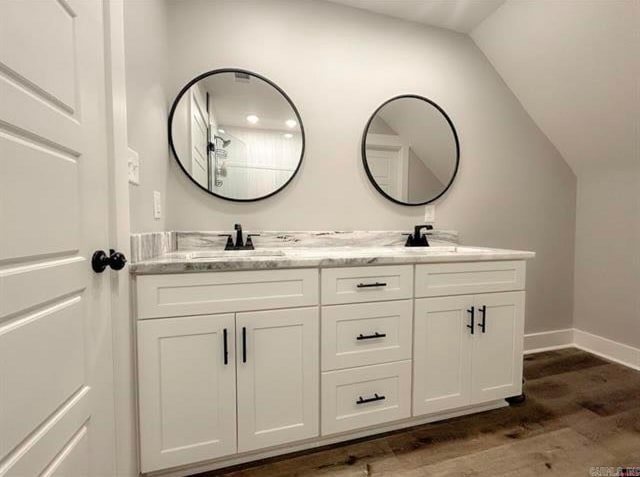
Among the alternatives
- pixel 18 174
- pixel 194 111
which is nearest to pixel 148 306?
pixel 18 174

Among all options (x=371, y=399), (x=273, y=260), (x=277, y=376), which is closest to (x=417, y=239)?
(x=371, y=399)

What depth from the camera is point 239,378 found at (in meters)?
1.23

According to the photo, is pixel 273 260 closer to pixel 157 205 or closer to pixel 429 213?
pixel 157 205

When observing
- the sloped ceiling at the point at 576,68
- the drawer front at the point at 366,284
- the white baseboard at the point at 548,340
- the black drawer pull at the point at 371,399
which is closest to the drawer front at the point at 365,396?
the black drawer pull at the point at 371,399

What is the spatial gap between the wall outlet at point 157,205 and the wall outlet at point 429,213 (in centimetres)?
166

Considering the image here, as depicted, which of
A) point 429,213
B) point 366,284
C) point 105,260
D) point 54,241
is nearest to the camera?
point 54,241

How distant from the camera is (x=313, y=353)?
1.33 metres

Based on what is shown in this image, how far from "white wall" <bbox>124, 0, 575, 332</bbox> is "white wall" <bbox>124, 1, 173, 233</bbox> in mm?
89

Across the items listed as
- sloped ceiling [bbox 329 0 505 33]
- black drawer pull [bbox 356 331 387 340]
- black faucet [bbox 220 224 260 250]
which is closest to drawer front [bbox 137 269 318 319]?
black drawer pull [bbox 356 331 387 340]

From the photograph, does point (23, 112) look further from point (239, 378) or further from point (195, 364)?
point (239, 378)

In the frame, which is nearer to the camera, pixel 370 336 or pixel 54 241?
pixel 54 241

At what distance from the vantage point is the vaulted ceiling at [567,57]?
5.67 ft

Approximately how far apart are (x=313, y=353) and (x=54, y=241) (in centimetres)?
98

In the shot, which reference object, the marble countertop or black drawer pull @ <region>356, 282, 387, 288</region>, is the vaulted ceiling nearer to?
the marble countertop
